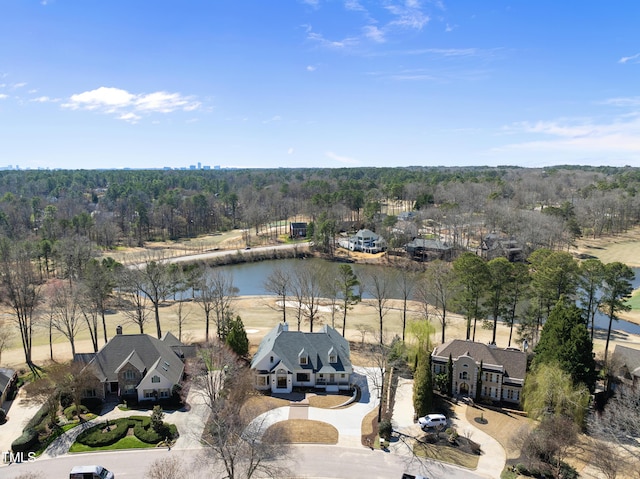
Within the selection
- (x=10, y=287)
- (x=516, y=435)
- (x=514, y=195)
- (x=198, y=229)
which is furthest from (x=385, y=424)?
(x=514, y=195)

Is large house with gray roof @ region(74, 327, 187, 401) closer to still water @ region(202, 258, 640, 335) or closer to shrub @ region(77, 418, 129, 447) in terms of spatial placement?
shrub @ region(77, 418, 129, 447)

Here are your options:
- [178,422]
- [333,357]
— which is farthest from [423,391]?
[178,422]

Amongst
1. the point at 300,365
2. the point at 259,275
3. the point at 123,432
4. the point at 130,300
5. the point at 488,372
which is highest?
the point at 488,372

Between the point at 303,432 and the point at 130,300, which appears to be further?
the point at 130,300

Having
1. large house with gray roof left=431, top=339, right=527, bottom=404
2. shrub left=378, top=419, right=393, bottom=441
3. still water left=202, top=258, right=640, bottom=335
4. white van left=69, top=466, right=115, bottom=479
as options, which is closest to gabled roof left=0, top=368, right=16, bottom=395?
white van left=69, top=466, right=115, bottom=479

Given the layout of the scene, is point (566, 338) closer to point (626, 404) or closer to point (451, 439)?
point (626, 404)

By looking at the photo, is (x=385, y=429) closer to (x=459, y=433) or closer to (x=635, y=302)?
(x=459, y=433)
